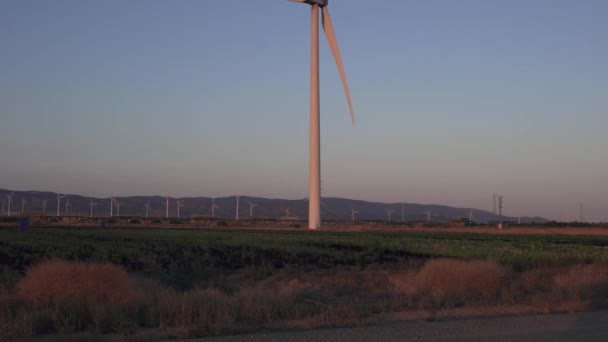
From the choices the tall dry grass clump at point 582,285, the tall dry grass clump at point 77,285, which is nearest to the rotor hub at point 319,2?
the tall dry grass clump at point 582,285

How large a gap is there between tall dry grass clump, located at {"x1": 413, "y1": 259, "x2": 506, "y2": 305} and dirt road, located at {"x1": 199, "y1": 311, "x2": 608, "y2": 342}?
5.62 m

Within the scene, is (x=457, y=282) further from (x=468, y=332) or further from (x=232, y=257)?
(x=232, y=257)

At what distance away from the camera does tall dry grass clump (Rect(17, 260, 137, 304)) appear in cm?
1903

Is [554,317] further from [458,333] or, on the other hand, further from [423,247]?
[423,247]

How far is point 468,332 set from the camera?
49.8 ft

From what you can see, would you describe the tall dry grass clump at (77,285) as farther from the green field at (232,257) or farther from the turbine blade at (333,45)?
the turbine blade at (333,45)

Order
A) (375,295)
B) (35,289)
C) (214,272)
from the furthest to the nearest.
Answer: (214,272) < (375,295) < (35,289)

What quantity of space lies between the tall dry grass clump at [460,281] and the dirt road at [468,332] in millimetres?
5621

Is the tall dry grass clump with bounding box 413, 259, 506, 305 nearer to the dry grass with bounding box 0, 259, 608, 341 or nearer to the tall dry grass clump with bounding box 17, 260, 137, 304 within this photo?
the dry grass with bounding box 0, 259, 608, 341

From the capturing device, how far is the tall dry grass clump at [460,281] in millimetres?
23188

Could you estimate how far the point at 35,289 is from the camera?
1934cm

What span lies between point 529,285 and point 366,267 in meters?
13.3

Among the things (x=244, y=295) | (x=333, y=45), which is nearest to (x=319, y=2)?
(x=333, y=45)

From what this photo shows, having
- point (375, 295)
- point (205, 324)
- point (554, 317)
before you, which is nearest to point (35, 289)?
point (205, 324)
